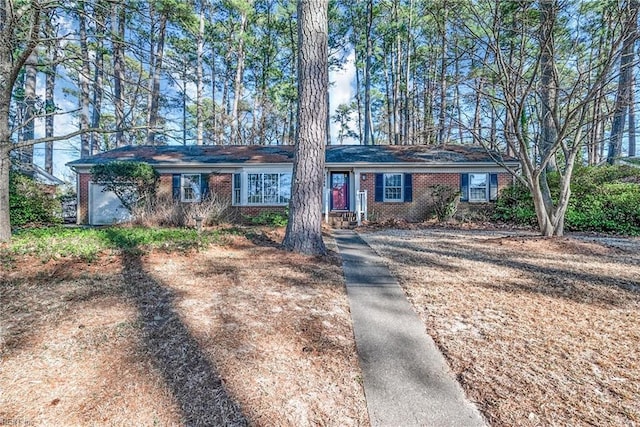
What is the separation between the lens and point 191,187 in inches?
506

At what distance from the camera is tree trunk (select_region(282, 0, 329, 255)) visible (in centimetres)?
543

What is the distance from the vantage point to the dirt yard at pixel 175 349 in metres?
1.79

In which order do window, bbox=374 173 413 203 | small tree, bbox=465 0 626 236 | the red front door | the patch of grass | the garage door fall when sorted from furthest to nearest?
the red front door, window, bbox=374 173 413 203, the garage door, small tree, bbox=465 0 626 236, the patch of grass

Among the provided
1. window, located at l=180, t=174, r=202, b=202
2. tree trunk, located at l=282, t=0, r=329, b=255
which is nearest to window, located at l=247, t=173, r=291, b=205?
window, located at l=180, t=174, r=202, b=202

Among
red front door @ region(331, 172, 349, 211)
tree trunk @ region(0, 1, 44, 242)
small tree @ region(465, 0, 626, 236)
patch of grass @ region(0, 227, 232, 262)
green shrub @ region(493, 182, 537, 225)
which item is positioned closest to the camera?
patch of grass @ region(0, 227, 232, 262)

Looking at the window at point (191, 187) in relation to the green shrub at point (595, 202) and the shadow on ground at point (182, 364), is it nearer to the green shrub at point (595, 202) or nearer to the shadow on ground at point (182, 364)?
the shadow on ground at point (182, 364)

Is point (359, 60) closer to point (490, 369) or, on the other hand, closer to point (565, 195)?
point (565, 195)

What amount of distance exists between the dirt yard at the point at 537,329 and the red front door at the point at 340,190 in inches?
300

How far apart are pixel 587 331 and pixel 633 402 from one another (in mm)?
990

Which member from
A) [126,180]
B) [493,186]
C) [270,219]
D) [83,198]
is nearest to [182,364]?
[270,219]

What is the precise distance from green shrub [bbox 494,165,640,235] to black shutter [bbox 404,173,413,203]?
3.33m

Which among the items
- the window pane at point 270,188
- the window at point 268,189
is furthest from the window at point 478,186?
the window pane at point 270,188

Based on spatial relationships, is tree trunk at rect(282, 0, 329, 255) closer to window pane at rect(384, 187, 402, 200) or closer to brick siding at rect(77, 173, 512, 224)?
brick siding at rect(77, 173, 512, 224)

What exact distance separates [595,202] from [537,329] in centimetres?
1048
